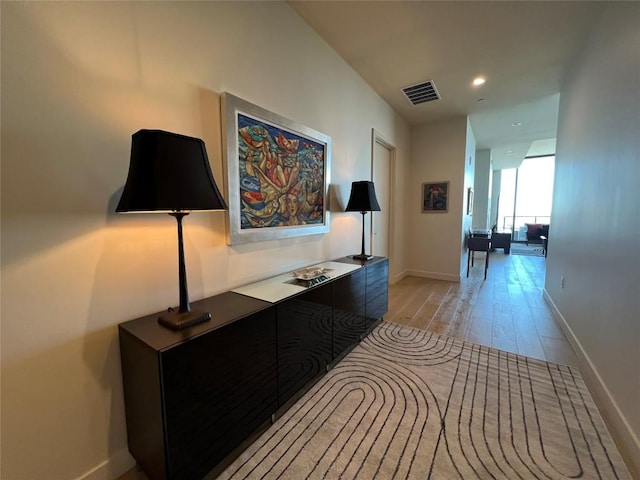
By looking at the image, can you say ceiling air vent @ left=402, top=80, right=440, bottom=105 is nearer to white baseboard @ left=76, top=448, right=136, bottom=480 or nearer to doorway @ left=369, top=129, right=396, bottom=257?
doorway @ left=369, top=129, right=396, bottom=257

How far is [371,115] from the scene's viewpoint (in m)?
3.49

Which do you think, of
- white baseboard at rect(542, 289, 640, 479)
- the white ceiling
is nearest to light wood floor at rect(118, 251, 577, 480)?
white baseboard at rect(542, 289, 640, 479)

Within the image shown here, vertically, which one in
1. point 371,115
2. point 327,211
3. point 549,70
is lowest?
point 327,211

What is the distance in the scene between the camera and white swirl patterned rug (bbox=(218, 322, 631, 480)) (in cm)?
128

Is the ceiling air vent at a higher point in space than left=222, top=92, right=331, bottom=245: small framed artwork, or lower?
higher

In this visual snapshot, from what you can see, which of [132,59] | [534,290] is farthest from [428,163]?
[132,59]

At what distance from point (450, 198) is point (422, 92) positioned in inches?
74.0

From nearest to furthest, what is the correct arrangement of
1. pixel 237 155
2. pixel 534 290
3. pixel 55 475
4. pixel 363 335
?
pixel 55 475 → pixel 237 155 → pixel 363 335 → pixel 534 290

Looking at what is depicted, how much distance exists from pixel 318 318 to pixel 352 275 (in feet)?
1.78

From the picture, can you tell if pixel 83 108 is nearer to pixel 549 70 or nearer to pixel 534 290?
pixel 549 70

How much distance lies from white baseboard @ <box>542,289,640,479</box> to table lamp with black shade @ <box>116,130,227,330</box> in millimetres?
2336

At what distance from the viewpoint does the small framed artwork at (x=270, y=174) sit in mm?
1676

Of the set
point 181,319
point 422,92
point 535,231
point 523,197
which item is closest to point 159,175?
point 181,319

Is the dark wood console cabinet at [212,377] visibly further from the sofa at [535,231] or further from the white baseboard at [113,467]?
the sofa at [535,231]
